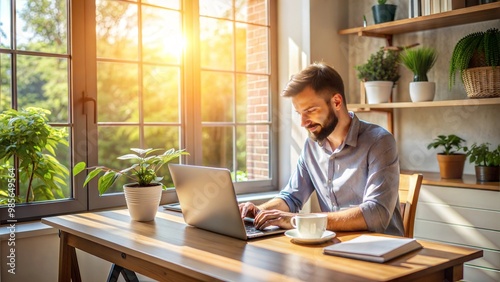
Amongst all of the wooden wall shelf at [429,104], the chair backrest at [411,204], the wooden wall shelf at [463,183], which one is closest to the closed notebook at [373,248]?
the chair backrest at [411,204]

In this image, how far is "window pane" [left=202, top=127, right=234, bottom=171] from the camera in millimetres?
3635

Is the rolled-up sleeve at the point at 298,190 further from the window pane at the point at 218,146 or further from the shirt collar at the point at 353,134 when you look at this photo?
the window pane at the point at 218,146

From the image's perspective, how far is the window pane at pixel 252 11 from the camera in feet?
12.4

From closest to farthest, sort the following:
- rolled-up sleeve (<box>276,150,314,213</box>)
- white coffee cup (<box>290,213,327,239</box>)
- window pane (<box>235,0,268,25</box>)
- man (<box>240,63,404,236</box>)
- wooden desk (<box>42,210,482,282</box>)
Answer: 1. wooden desk (<box>42,210,482,282</box>)
2. white coffee cup (<box>290,213,327,239</box>)
3. man (<box>240,63,404,236</box>)
4. rolled-up sleeve (<box>276,150,314,213</box>)
5. window pane (<box>235,0,268,25</box>)

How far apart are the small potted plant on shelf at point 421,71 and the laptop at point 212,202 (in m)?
1.72

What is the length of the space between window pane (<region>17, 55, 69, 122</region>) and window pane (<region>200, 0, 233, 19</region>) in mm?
1054

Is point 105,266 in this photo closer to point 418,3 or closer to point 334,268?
point 334,268

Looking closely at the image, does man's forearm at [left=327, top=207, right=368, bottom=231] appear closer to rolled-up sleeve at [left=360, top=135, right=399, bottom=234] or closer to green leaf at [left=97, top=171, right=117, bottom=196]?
rolled-up sleeve at [left=360, top=135, right=399, bottom=234]

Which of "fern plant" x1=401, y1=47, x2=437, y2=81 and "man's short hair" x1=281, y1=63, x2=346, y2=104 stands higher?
"fern plant" x1=401, y1=47, x2=437, y2=81

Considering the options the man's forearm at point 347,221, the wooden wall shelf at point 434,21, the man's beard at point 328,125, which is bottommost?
the man's forearm at point 347,221

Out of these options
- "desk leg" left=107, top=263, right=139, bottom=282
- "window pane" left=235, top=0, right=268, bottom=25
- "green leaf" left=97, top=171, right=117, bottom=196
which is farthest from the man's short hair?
"window pane" left=235, top=0, right=268, bottom=25

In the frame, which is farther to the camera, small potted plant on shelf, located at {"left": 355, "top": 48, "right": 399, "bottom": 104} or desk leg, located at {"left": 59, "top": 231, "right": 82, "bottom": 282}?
small potted plant on shelf, located at {"left": 355, "top": 48, "right": 399, "bottom": 104}

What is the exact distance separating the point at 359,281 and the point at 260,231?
644mm

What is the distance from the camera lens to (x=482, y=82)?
2949mm
